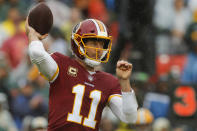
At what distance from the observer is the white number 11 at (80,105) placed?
Answer: 4.12 meters

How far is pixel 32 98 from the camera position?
7.45 m

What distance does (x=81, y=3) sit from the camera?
31.3ft

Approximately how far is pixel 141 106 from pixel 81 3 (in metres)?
2.93

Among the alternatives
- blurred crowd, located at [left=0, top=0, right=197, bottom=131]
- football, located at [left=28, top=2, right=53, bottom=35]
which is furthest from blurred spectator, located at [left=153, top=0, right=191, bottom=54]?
football, located at [left=28, top=2, right=53, bottom=35]

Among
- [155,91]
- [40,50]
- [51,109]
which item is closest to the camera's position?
[40,50]

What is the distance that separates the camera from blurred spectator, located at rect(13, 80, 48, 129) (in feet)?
24.2

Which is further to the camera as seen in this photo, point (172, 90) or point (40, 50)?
point (172, 90)

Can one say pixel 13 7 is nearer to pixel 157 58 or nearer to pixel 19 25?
pixel 19 25

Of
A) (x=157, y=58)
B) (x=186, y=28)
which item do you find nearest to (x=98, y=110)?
(x=157, y=58)

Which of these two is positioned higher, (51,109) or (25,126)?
(51,109)

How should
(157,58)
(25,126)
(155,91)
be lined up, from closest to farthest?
1. (25,126)
2. (155,91)
3. (157,58)

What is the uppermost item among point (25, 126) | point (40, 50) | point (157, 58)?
point (40, 50)

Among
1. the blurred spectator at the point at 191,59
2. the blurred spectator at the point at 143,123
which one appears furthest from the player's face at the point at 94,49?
the blurred spectator at the point at 191,59

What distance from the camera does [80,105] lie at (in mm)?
4152
